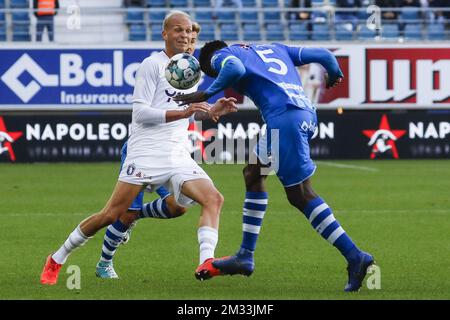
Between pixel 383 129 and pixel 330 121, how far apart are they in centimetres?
113

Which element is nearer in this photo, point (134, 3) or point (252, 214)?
point (252, 214)

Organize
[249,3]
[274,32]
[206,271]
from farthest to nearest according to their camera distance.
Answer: [249,3] < [274,32] < [206,271]

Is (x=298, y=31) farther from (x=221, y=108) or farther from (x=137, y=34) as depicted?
(x=221, y=108)

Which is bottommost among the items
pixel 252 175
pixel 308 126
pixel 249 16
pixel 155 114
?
pixel 249 16

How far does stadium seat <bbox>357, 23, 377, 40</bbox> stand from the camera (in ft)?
88.5

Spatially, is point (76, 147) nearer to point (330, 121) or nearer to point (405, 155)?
point (330, 121)

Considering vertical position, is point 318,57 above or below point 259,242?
above

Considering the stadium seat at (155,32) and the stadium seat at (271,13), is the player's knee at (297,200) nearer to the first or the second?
the stadium seat at (155,32)

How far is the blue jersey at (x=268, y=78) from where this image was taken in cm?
905

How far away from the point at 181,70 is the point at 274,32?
717 inches

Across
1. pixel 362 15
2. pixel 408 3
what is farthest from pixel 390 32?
pixel 408 3

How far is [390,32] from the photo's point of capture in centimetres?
2733

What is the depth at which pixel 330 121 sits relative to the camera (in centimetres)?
2512

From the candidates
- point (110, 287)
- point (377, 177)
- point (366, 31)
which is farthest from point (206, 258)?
point (366, 31)
